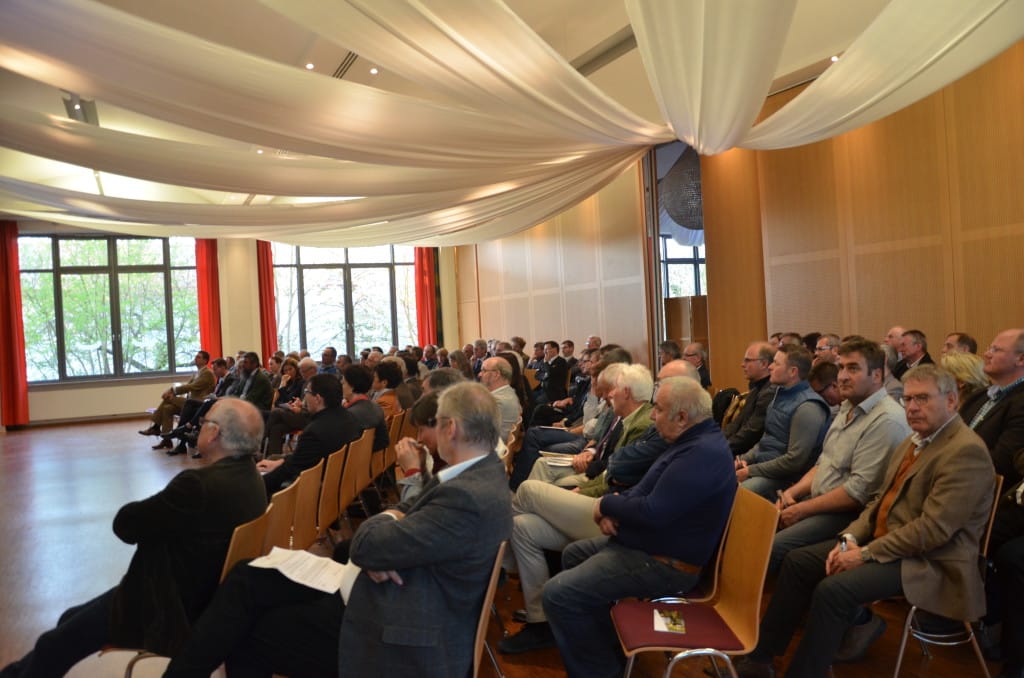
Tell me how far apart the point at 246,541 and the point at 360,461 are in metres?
2.16

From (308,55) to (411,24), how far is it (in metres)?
4.79

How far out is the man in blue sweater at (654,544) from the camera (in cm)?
268

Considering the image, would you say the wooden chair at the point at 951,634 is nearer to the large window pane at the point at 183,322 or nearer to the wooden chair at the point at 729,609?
the wooden chair at the point at 729,609

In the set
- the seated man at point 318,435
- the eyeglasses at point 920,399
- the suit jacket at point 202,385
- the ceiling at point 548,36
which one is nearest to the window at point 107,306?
the suit jacket at point 202,385

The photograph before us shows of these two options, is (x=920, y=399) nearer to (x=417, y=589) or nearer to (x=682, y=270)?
(x=417, y=589)

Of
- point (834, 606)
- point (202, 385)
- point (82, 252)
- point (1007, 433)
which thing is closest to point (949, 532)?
point (834, 606)

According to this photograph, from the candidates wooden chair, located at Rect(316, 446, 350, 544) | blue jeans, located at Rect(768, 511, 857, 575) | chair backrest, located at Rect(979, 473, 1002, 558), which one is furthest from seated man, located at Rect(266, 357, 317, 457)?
chair backrest, located at Rect(979, 473, 1002, 558)

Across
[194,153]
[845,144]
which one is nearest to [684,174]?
[845,144]

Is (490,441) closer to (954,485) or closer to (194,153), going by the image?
(954,485)

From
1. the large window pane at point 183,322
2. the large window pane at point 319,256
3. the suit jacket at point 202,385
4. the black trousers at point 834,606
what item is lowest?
the black trousers at point 834,606

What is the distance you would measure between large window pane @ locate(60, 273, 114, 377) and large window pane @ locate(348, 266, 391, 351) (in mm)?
4681

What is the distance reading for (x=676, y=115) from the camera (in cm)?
474

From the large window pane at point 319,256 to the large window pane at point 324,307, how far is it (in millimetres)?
167

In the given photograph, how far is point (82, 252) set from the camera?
48.6ft
